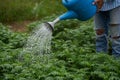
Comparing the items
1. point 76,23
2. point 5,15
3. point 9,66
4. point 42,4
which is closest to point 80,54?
point 9,66

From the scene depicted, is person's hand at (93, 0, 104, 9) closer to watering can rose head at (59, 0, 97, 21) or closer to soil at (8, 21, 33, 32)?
watering can rose head at (59, 0, 97, 21)

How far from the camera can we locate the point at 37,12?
25.2ft

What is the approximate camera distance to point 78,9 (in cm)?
401

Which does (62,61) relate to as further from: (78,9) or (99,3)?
(99,3)

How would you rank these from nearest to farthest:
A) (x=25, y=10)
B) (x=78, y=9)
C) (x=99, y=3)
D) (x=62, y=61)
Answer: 1. (x=78, y=9)
2. (x=99, y=3)
3. (x=62, y=61)
4. (x=25, y=10)

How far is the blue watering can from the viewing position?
3.95 m

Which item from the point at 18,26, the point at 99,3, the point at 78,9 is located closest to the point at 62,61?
the point at 78,9

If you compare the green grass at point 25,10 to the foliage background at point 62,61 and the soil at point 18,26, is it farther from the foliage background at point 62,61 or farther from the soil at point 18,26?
the foliage background at point 62,61

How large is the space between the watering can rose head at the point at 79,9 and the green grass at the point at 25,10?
3.47 meters

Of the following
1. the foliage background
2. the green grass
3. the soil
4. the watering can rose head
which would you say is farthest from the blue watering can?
the green grass

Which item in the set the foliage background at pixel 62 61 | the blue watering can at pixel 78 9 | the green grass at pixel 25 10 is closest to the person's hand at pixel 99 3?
the blue watering can at pixel 78 9

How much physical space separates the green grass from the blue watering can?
3.47m

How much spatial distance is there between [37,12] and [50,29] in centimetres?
374

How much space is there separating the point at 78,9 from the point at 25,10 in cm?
389
